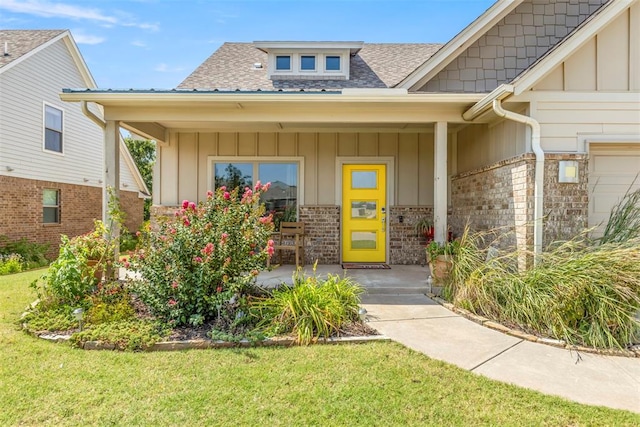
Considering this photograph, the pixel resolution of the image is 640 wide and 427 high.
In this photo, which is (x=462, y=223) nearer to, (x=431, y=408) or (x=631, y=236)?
(x=631, y=236)

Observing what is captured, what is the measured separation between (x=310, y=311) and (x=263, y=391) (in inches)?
46.3

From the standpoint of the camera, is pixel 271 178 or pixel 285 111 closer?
pixel 285 111

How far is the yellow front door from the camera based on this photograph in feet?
25.3

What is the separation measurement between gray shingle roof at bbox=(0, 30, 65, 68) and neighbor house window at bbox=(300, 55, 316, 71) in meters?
8.02

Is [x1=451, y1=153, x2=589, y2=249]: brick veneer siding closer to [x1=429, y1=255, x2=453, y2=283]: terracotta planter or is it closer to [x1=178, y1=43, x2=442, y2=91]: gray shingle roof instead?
[x1=429, y1=255, x2=453, y2=283]: terracotta planter

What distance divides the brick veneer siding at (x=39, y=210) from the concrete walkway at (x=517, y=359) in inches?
408

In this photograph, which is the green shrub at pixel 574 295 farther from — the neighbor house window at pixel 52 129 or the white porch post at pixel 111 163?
the neighbor house window at pixel 52 129

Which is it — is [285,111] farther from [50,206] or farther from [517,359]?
[50,206]

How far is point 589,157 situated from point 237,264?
5.26 m

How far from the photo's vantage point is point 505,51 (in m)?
6.46

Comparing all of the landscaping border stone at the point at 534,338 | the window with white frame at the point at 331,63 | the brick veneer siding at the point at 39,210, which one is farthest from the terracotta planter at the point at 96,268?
the brick veneer siding at the point at 39,210

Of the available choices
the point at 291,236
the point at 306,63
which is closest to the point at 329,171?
the point at 291,236

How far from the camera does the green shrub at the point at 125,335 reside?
3348mm

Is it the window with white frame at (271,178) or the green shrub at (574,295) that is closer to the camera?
the green shrub at (574,295)
